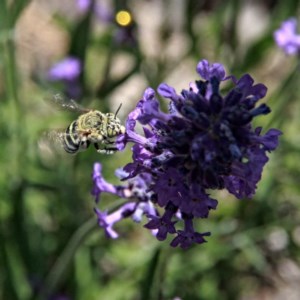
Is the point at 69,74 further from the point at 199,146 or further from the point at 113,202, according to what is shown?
the point at 199,146

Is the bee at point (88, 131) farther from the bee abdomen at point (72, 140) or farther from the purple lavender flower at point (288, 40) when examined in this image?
the purple lavender flower at point (288, 40)

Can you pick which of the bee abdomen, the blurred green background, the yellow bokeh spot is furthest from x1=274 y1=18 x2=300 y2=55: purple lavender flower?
the bee abdomen

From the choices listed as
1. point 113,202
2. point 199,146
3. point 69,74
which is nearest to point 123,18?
point 69,74

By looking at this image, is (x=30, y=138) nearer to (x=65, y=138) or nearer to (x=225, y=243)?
(x=225, y=243)

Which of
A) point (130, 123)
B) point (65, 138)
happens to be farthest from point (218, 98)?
point (65, 138)

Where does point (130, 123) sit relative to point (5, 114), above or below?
below

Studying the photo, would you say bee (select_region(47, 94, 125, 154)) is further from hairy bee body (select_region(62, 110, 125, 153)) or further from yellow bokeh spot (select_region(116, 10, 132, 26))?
yellow bokeh spot (select_region(116, 10, 132, 26))

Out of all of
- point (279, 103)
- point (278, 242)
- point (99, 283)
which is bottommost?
point (99, 283)
